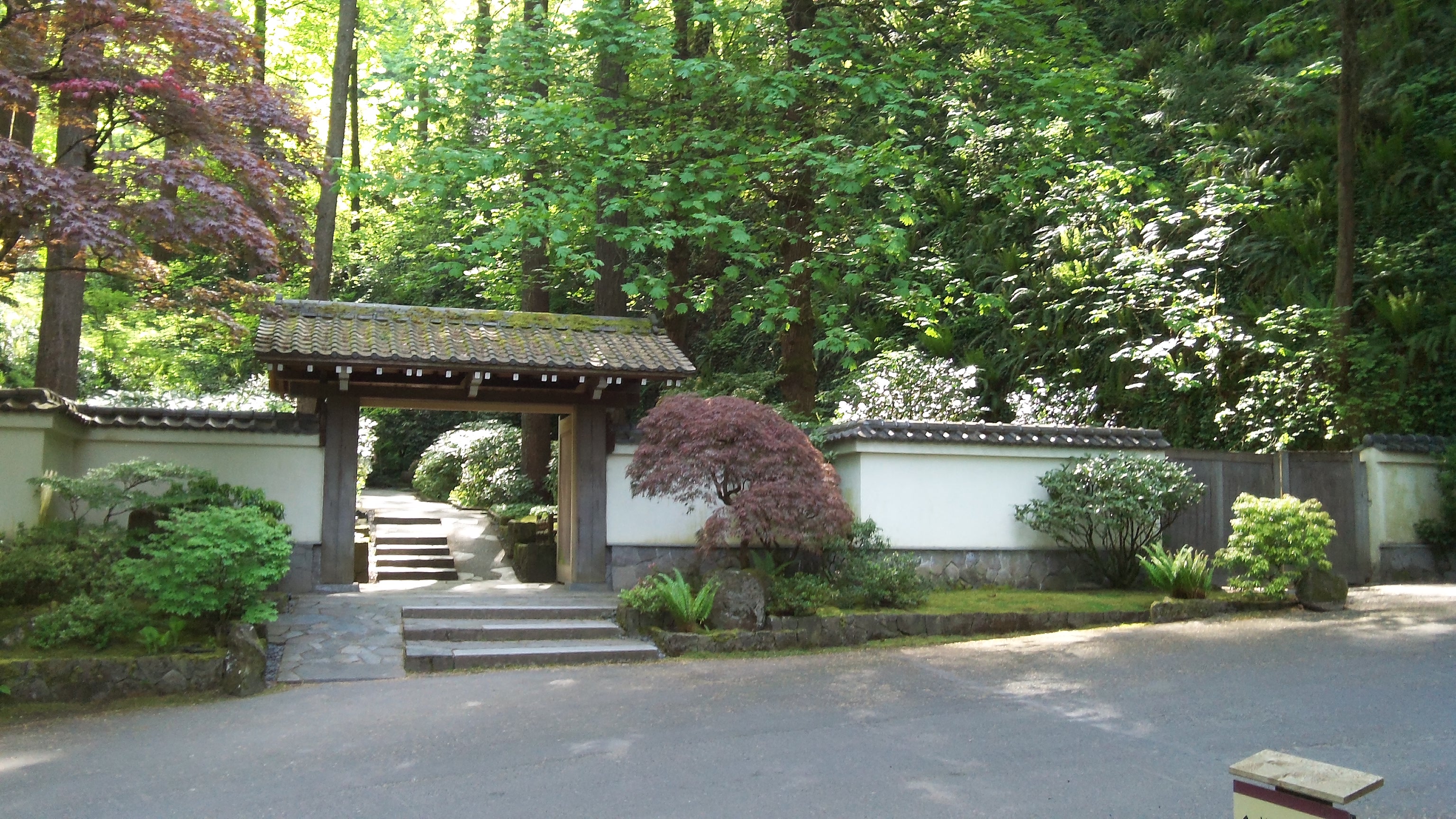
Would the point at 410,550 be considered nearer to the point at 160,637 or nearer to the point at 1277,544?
the point at 160,637

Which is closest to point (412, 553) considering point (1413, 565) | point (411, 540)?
point (411, 540)

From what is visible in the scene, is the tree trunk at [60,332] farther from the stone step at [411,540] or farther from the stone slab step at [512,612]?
the stone slab step at [512,612]

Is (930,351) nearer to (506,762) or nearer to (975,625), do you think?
(975,625)

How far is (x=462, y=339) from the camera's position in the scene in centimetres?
1177

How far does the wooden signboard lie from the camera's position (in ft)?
10.1

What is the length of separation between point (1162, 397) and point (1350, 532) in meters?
A: 3.81

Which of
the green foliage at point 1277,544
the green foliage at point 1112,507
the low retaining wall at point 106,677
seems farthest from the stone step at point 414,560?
the green foliage at point 1277,544

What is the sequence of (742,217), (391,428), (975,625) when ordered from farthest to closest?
1. (391,428)
2. (742,217)
3. (975,625)

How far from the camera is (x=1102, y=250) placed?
1848cm

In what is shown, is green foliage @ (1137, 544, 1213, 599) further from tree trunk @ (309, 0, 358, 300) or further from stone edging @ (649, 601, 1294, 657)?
tree trunk @ (309, 0, 358, 300)

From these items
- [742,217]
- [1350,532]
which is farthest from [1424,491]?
[742,217]

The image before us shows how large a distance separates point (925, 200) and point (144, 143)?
52.0 feet

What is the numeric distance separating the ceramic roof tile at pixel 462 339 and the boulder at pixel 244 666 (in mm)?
3442

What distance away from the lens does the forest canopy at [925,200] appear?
1208 cm
